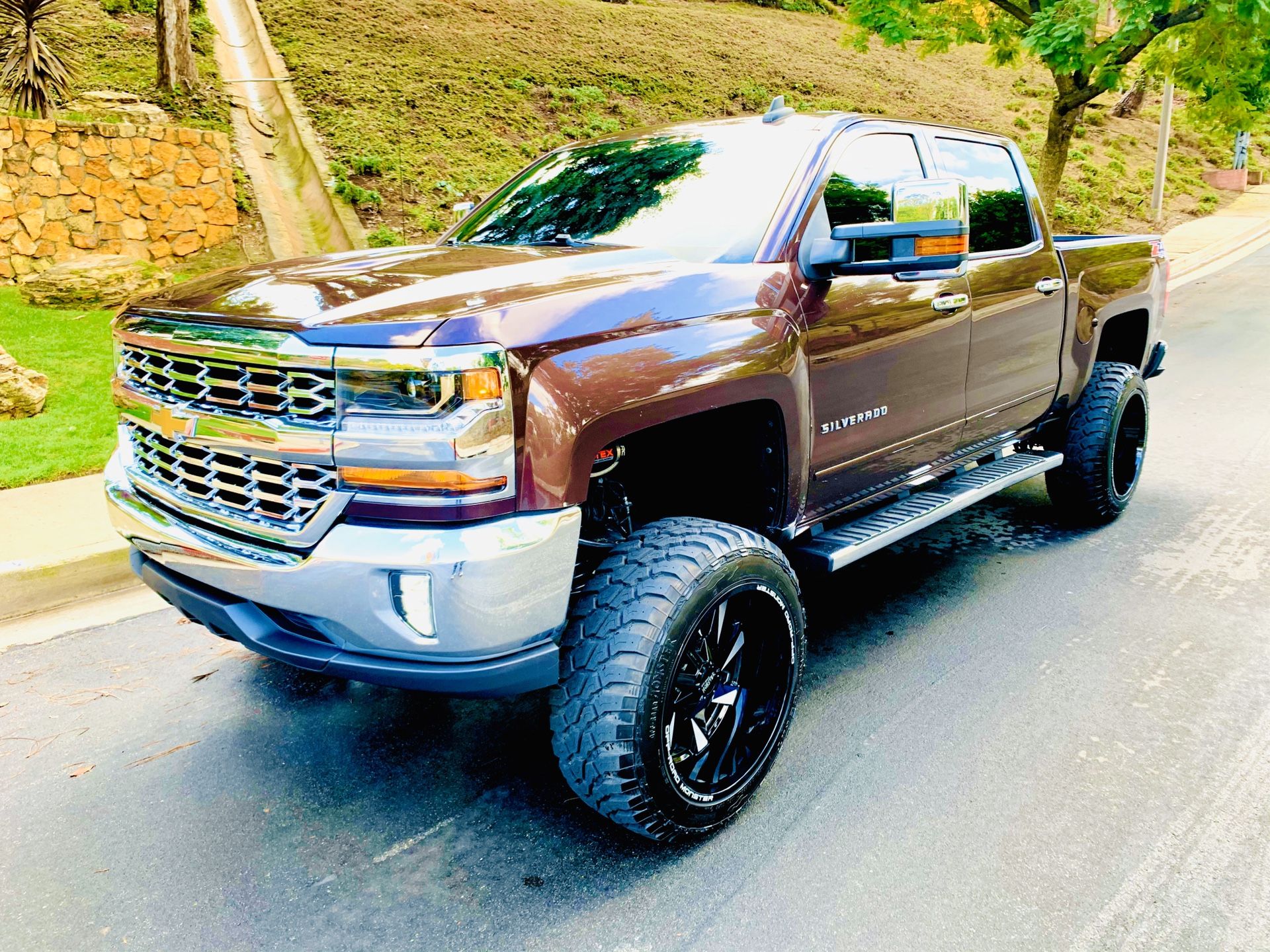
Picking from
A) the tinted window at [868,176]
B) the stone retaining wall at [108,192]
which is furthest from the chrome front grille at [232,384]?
the stone retaining wall at [108,192]

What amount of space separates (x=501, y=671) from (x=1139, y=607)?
3112mm

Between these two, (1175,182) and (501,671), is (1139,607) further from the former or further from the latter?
(1175,182)

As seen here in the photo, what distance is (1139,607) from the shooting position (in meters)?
4.07

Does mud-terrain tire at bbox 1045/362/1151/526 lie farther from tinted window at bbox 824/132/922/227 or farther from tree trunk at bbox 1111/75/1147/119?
tree trunk at bbox 1111/75/1147/119

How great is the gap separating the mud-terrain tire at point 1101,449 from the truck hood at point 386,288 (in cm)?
297

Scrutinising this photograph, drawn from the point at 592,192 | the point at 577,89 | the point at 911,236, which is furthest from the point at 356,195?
the point at 911,236

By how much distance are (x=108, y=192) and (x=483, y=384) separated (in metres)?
9.55

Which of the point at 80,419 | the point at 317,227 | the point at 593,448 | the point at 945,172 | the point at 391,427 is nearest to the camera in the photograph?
the point at 391,427

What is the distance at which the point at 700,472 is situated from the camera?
315cm

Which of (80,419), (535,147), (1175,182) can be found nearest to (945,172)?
(80,419)

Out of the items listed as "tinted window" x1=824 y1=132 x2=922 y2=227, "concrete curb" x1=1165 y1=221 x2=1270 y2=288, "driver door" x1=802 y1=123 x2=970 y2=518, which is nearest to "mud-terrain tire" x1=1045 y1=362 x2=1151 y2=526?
"driver door" x1=802 y1=123 x2=970 y2=518

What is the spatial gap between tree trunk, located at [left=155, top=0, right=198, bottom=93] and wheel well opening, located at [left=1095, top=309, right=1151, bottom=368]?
39.8 ft

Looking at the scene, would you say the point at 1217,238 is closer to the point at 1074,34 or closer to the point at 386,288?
the point at 1074,34

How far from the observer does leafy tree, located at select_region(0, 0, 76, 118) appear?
9430mm
